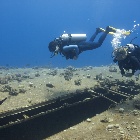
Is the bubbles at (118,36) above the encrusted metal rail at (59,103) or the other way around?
above

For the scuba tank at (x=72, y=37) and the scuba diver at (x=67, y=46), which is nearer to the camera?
the scuba diver at (x=67, y=46)

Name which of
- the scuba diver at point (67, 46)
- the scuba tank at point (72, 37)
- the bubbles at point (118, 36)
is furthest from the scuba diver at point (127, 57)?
the scuba tank at point (72, 37)

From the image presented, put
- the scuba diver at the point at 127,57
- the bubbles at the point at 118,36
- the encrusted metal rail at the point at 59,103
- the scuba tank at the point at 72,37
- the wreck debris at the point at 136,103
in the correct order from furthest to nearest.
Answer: the bubbles at the point at 118,36
the scuba tank at the point at 72,37
the scuba diver at the point at 127,57
the wreck debris at the point at 136,103
the encrusted metal rail at the point at 59,103

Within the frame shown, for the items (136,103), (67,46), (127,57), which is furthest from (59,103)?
(67,46)

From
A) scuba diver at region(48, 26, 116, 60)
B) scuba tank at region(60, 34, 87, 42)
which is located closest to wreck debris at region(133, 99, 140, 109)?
scuba diver at region(48, 26, 116, 60)

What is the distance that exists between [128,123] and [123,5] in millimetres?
198677

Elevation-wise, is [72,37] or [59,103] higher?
[72,37]

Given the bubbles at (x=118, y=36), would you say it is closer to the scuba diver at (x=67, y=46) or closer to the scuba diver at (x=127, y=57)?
the scuba diver at (x=127, y=57)

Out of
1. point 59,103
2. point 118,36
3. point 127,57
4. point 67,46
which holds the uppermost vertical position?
point 118,36

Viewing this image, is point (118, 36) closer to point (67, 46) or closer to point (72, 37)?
point (72, 37)

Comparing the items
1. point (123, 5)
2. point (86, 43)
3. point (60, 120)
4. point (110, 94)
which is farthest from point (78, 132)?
point (123, 5)

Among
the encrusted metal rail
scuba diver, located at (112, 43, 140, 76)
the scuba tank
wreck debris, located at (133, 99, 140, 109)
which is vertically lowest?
wreck debris, located at (133, 99, 140, 109)

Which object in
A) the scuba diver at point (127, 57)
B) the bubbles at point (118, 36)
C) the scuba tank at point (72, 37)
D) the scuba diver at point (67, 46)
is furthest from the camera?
the bubbles at point (118, 36)

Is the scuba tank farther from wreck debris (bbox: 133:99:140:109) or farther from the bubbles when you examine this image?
wreck debris (bbox: 133:99:140:109)
